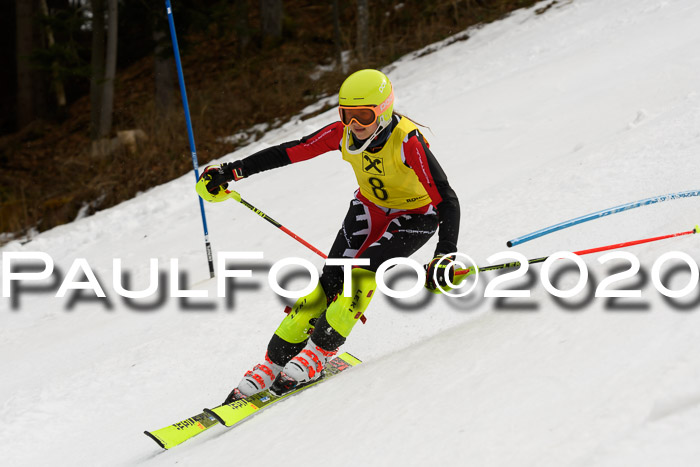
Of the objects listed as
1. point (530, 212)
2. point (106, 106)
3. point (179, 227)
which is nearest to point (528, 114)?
point (530, 212)

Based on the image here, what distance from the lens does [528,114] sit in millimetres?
8141

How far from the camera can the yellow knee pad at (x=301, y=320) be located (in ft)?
11.8

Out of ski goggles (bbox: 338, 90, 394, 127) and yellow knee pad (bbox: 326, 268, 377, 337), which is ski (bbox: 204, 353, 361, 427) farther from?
ski goggles (bbox: 338, 90, 394, 127)

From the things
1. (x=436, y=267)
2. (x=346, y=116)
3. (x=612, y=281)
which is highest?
(x=346, y=116)

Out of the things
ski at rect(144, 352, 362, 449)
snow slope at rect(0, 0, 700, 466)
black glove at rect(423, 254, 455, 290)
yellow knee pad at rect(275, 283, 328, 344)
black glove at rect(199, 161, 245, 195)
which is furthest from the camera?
black glove at rect(199, 161, 245, 195)

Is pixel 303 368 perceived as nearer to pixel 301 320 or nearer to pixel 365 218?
pixel 301 320

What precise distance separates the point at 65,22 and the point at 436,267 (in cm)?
1126

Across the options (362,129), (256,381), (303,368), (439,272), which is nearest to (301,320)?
(303,368)

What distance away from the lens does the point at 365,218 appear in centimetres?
387

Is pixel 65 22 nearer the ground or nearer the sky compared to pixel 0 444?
nearer the sky

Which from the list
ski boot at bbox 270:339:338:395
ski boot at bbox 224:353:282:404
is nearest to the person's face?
ski boot at bbox 270:339:338:395

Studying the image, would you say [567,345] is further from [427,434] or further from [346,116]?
[346,116]

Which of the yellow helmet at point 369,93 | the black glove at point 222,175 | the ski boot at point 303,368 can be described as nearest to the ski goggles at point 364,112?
the yellow helmet at point 369,93

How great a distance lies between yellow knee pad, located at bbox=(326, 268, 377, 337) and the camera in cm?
338
